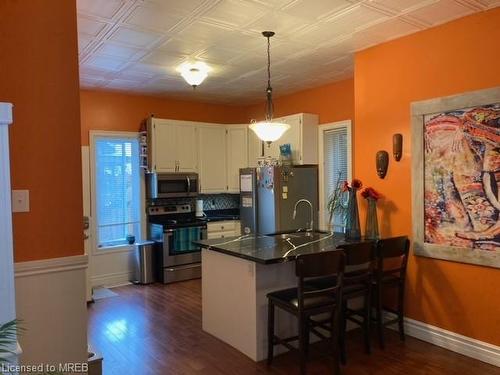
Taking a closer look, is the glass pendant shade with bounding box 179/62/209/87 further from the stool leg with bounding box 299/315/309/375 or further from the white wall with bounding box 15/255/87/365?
the stool leg with bounding box 299/315/309/375

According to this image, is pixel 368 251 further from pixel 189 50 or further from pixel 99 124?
pixel 99 124

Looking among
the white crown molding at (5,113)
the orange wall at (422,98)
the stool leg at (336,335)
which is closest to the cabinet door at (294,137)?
the orange wall at (422,98)

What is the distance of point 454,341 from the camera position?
3.27 metres

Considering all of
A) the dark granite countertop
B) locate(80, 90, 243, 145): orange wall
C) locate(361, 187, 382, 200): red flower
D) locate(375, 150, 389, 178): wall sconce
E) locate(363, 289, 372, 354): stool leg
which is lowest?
locate(363, 289, 372, 354): stool leg

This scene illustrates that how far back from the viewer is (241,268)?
324 cm

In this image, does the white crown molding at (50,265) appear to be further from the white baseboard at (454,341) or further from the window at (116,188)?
the window at (116,188)

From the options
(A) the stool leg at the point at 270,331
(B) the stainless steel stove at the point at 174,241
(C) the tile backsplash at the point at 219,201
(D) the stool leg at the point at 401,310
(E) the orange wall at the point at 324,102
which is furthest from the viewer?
(C) the tile backsplash at the point at 219,201

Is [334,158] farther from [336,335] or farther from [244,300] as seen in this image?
[336,335]

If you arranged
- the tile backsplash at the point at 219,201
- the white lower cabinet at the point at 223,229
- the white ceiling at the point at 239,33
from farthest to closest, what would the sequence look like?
the tile backsplash at the point at 219,201 < the white lower cabinet at the point at 223,229 < the white ceiling at the point at 239,33

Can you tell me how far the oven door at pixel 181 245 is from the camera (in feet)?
18.2

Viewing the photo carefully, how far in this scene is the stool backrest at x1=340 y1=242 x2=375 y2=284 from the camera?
3.10 metres

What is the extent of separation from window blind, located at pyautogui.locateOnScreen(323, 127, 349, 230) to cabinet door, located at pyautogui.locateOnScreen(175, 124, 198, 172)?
6.51 ft

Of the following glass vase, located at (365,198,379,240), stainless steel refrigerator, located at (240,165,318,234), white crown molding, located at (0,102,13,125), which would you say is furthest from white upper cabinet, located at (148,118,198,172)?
white crown molding, located at (0,102,13,125)

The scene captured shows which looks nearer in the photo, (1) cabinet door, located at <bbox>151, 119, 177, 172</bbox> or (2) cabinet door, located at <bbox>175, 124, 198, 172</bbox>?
(1) cabinet door, located at <bbox>151, 119, 177, 172</bbox>
